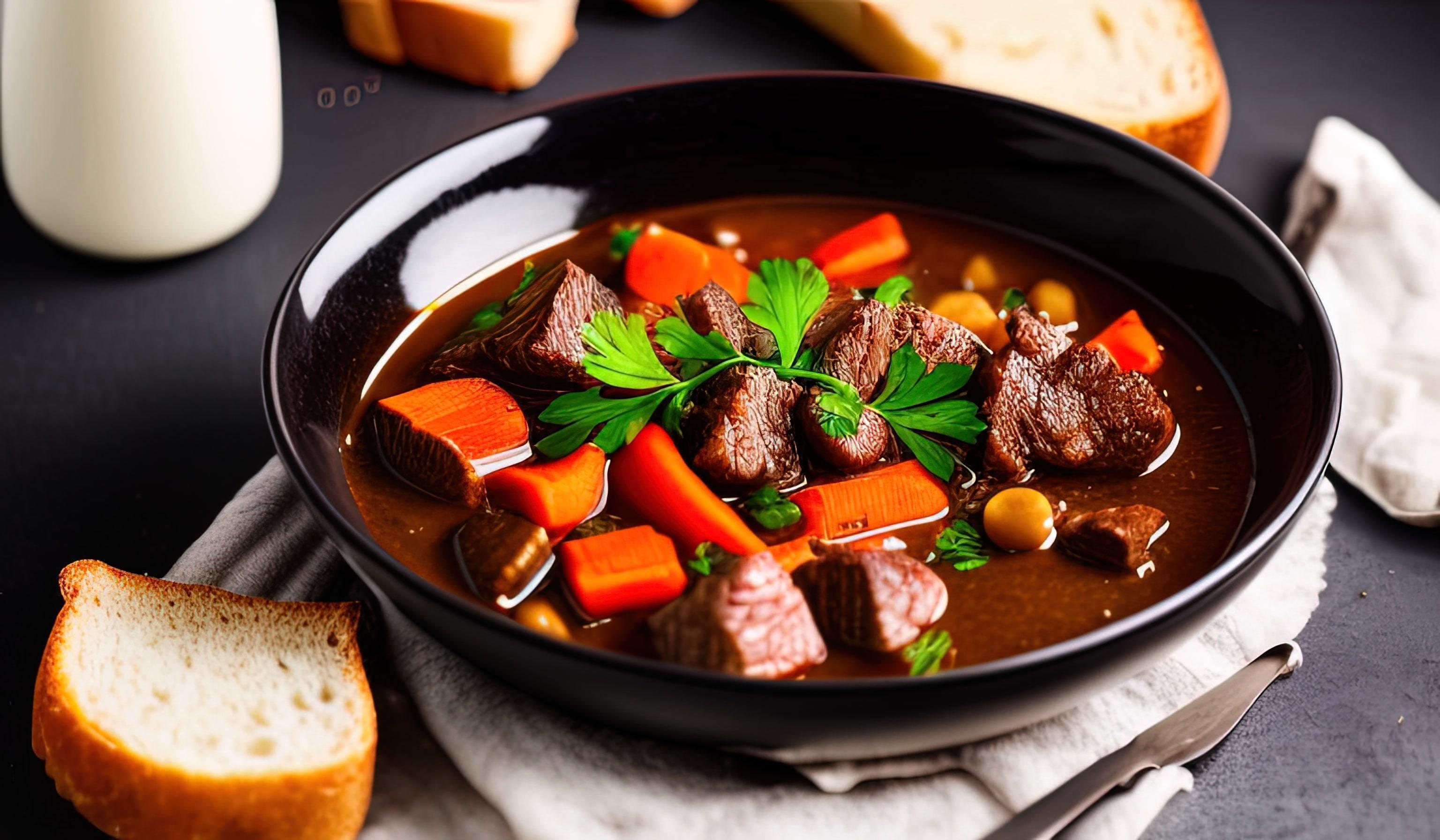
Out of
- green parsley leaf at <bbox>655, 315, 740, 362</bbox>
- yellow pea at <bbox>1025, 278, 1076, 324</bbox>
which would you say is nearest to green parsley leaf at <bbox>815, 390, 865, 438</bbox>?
green parsley leaf at <bbox>655, 315, 740, 362</bbox>

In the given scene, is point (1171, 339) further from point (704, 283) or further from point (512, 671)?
point (512, 671)

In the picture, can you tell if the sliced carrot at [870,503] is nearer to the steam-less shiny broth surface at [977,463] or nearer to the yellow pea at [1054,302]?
the steam-less shiny broth surface at [977,463]

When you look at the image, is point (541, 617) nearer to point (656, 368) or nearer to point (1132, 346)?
point (656, 368)

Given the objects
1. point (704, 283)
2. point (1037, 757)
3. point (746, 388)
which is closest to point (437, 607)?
point (746, 388)

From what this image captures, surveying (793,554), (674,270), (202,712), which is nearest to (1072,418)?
(793,554)

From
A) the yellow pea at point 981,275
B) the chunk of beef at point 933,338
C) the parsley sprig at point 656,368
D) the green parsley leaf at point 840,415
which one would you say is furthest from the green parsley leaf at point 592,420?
the yellow pea at point 981,275

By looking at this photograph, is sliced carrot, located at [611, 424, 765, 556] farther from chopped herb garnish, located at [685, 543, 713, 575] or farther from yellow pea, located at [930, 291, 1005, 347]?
yellow pea, located at [930, 291, 1005, 347]
